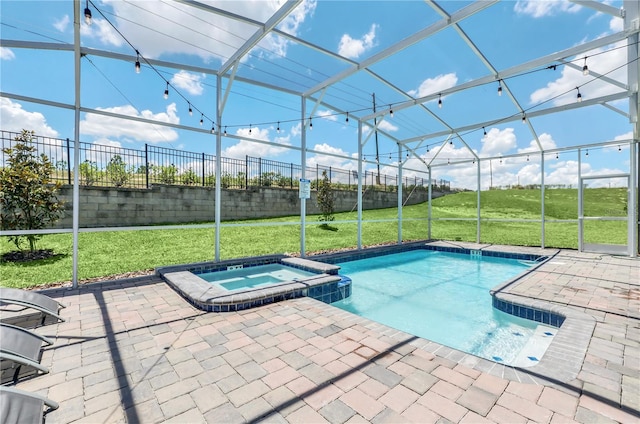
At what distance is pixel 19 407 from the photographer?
5.36ft

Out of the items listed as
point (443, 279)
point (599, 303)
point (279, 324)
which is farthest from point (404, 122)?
point (279, 324)

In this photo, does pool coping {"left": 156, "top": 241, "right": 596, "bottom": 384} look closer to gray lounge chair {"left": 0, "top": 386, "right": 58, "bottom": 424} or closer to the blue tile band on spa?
the blue tile band on spa

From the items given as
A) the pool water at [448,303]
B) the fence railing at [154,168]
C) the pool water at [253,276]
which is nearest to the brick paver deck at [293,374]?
the pool water at [448,303]

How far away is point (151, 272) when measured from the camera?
5.72 meters

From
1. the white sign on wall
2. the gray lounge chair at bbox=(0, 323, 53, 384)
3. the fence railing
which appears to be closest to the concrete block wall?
the fence railing

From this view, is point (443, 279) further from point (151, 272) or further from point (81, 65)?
point (81, 65)

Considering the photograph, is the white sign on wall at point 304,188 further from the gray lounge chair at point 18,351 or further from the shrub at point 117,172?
the shrub at point 117,172

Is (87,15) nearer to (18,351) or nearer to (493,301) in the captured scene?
(18,351)

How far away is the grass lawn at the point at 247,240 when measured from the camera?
19.2 ft

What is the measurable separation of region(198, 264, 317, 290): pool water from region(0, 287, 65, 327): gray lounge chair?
8.11ft

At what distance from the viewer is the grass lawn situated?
587 cm

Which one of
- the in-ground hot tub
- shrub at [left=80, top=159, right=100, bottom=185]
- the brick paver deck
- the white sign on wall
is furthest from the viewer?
shrub at [left=80, top=159, right=100, bottom=185]

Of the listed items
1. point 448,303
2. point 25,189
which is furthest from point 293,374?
point 25,189

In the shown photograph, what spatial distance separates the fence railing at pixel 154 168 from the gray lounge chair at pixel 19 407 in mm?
6944
